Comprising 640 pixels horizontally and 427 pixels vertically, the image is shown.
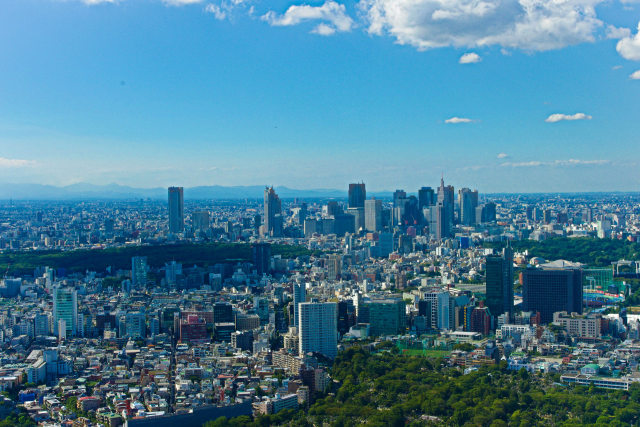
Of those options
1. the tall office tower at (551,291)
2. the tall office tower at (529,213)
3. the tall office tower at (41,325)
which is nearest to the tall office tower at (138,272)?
the tall office tower at (41,325)

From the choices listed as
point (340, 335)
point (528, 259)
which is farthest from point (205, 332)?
point (528, 259)

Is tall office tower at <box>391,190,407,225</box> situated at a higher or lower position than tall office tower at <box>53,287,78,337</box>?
higher

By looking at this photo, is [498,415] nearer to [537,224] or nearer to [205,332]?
[205,332]

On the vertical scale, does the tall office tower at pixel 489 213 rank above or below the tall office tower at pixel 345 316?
above

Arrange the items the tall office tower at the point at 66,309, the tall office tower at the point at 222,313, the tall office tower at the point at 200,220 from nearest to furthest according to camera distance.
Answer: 1. the tall office tower at the point at 66,309
2. the tall office tower at the point at 222,313
3. the tall office tower at the point at 200,220

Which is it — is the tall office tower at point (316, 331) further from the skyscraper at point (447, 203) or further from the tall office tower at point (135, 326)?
the skyscraper at point (447, 203)

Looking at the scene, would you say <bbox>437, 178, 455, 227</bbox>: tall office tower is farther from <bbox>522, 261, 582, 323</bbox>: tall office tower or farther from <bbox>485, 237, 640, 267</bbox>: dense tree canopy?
<bbox>522, 261, 582, 323</bbox>: tall office tower

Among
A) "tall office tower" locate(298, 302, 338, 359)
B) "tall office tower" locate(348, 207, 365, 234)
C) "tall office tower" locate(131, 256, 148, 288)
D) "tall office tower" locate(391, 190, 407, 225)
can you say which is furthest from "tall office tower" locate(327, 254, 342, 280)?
"tall office tower" locate(391, 190, 407, 225)
